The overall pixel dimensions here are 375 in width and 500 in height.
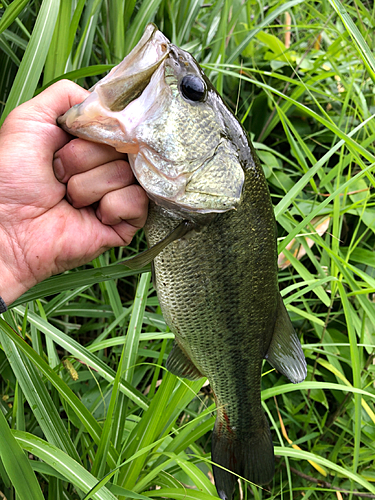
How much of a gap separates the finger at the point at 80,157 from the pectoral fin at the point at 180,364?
54cm

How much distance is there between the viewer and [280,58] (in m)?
2.27

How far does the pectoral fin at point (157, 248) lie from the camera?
827 mm

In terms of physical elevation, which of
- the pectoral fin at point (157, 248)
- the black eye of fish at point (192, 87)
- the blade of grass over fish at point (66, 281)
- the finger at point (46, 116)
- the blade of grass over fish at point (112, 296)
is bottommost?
the blade of grass over fish at point (112, 296)

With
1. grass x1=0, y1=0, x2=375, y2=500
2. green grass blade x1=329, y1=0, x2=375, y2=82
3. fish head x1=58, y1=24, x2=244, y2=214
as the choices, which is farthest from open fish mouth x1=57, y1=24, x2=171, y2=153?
green grass blade x1=329, y1=0, x2=375, y2=82

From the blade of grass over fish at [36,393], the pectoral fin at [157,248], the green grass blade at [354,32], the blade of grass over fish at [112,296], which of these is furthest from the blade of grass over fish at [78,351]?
the green grass blade at [354,32]

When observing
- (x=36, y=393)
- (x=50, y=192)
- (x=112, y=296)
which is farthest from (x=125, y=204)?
(x=112, y=296)

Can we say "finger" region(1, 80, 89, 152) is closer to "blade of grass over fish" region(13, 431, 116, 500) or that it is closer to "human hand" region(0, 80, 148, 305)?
"human hand" region(0, 80, 148, 305)

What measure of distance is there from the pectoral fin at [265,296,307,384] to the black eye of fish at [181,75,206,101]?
588mm

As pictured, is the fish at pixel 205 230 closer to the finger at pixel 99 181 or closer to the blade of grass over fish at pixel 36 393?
the finger at pixel 99 181

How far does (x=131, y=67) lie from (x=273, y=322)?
2.41ft

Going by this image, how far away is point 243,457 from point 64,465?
0.54 m

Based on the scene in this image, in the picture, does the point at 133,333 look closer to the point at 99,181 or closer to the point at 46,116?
the point at 99,181

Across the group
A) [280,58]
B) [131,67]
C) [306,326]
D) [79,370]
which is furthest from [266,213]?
[280,58]

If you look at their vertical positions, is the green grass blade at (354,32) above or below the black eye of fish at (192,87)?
above
